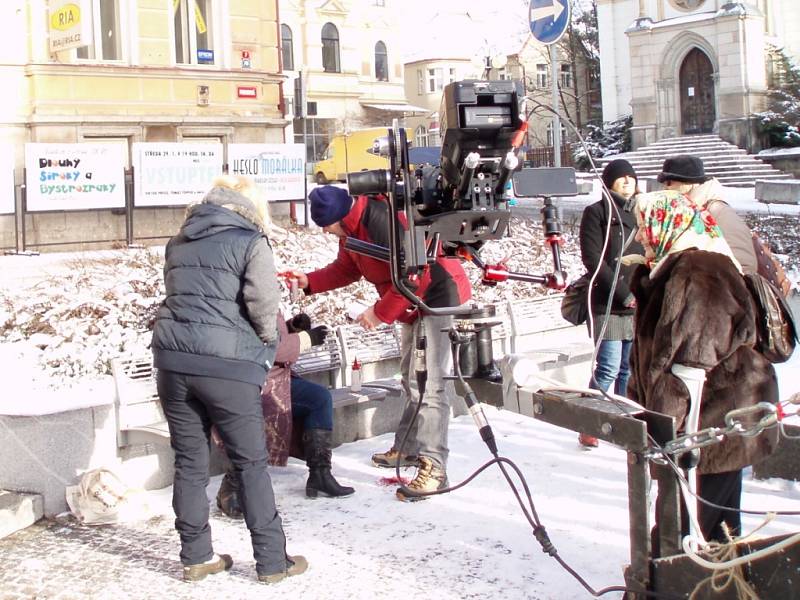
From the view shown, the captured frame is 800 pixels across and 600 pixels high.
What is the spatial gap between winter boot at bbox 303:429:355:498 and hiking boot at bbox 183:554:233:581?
0.98 meters

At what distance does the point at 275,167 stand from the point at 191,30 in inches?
139

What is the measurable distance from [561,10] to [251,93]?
9933 millimetres

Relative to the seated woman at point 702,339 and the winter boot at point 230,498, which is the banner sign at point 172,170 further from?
the seated woman at point 702,339

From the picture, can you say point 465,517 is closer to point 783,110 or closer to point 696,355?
point 696,355

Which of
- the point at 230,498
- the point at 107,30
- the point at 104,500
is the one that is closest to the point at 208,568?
the point at 230,498

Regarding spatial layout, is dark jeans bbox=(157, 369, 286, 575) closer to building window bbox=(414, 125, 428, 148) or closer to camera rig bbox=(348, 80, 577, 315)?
camera rig bbox=(348, 80, 577, 315)

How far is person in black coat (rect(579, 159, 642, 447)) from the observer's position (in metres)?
6.15

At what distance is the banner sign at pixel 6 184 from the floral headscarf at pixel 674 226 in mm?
12556

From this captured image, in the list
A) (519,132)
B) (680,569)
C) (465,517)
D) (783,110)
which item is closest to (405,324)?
(465,517)

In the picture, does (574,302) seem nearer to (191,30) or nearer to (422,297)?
(422,297)

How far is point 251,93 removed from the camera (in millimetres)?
18531

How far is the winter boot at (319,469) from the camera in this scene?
214 inches

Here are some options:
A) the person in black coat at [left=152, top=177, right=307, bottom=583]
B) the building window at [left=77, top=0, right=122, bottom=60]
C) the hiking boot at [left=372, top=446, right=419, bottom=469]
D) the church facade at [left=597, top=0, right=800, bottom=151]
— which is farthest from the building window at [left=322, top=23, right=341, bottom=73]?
the person in black coat at [left=152, top=177, right=307, bottom=583]

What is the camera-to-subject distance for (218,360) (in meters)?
4.21
